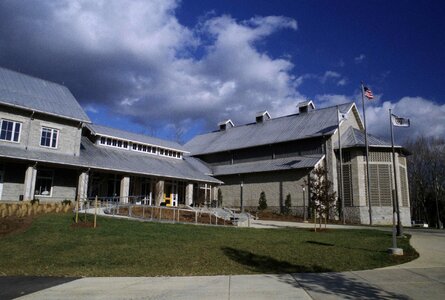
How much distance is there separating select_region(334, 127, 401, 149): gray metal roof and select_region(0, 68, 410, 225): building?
4.5 inches

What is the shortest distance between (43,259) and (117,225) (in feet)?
22.6

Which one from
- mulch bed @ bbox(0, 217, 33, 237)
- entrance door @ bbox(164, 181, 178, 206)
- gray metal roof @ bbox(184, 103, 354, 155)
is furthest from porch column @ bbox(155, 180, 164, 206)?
mulch bed @ bbox(0, 217, 33, 237)

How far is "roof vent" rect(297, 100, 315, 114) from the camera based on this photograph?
153 ft

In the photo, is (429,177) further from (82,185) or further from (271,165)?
(82,185)

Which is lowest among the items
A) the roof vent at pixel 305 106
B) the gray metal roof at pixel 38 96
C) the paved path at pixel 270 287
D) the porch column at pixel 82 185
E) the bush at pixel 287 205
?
the paved path at pixel 270 287

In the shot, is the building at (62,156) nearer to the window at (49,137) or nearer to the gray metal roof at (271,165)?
the window at (49,137)

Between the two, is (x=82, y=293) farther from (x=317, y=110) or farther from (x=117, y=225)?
(x=317, y=110)

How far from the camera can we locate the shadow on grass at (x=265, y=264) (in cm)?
1021

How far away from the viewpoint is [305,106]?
46.8 m

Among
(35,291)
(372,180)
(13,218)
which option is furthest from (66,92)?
(372,180)

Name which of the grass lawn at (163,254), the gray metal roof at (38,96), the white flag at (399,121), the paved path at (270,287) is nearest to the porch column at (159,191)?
the gray metal roof at (38,96)

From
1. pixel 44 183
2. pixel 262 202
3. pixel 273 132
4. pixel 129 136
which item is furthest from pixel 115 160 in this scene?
pixel 273 132

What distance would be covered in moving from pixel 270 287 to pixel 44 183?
76.4 feet

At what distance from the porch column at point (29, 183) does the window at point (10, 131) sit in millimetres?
2462
